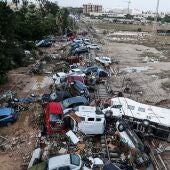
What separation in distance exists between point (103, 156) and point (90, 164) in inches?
61.2

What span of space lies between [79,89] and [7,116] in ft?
25.2

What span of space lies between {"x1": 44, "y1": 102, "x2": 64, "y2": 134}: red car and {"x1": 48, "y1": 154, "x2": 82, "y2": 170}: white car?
457 centimetres

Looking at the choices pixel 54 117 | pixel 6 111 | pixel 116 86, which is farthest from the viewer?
pixel 116 86

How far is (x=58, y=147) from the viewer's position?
2119cm

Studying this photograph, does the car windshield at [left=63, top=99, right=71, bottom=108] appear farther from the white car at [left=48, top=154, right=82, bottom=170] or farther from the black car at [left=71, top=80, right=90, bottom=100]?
the white car at [left=48, top=154, right=82, bottom=170]

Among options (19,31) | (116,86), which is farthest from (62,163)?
(19,31)

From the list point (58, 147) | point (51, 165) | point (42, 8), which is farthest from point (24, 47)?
point (42, 8)

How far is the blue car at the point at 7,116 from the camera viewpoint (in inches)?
974

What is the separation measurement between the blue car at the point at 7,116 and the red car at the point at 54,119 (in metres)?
2.60

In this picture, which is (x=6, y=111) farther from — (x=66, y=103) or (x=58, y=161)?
(x=58, y=161)

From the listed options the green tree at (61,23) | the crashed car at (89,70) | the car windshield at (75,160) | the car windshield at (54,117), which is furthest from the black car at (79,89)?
the green tree at (61,23)

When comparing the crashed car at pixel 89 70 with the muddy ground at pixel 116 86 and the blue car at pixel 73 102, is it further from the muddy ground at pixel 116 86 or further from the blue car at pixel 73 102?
the blue car at pixel 73 102

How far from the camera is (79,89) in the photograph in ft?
→ 100.0

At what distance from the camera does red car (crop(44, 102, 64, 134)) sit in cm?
2294
